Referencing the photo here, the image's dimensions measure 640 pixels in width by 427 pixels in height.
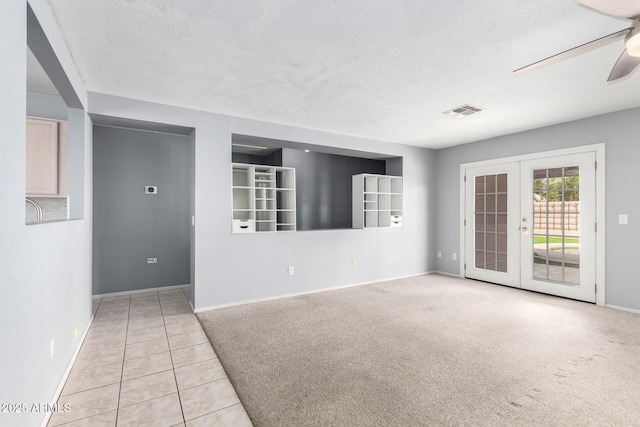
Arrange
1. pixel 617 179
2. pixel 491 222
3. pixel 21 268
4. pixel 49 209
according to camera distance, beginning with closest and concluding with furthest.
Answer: pixel 21 268, pixel 49 209, pixel 617 179, pixel 491 222

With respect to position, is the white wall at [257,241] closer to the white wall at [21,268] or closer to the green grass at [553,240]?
the white wall at [21,268]

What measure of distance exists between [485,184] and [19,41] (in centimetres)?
576

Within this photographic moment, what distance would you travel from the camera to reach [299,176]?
6.10 meters

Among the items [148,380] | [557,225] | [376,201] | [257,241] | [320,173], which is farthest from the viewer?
[320,173]

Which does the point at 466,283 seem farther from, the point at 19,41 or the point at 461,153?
the point at 19,41

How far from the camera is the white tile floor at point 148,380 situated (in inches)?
74.0

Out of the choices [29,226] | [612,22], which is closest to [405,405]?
[29,226]

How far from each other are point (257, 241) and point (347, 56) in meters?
2.63

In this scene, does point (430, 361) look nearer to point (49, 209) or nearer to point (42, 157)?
point (42, 157)

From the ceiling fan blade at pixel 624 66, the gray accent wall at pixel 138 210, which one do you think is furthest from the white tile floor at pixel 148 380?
the ceiling fan blade at pixel 624 66

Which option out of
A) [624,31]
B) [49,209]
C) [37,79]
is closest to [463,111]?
[624,31]

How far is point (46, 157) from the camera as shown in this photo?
10.5ft

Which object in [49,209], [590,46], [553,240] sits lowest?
[553,240]

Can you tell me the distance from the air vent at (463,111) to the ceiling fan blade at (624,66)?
1.61 metres
